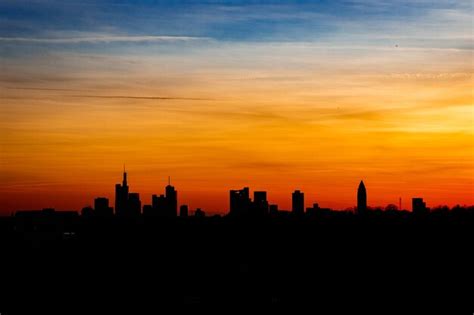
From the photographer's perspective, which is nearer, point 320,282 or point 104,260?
point 320,282

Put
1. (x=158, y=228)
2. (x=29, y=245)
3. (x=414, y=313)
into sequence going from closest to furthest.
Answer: (x=414, y=313) → (x=29, y=245) → (x=158, y=228)

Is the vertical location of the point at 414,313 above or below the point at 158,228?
below

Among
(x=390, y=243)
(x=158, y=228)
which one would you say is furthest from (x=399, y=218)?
(x=158, y=228)

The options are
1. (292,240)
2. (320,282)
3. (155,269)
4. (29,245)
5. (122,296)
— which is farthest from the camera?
(292,240)

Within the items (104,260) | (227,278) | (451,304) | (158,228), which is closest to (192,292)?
(227,278)

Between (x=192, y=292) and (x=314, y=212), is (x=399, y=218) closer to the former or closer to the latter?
(x=314, y=212)

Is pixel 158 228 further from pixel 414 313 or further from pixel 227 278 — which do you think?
pixel 414 313
